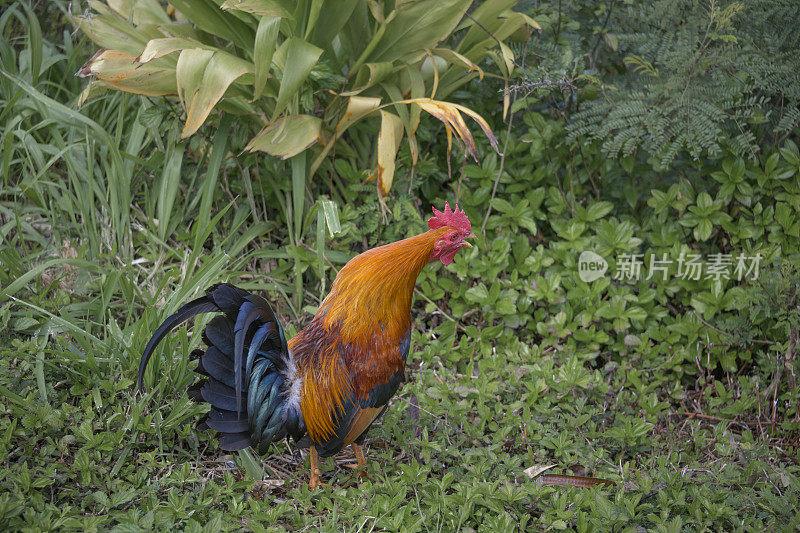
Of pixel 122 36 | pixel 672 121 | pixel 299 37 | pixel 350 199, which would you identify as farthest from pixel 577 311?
pixel 122 36

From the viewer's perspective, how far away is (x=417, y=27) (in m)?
3.34

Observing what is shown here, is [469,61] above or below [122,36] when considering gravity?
below

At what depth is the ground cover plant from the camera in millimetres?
2285

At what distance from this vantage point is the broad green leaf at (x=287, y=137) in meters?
3.05

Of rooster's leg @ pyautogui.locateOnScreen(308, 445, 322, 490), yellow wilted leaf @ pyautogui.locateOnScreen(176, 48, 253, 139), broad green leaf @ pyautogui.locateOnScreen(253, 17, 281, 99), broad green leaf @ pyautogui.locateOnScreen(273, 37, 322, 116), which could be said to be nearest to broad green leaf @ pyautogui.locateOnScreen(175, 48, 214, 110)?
yellow wilted leaf @ pyautogui.locateOnScreen(176, 48, 253, 139)

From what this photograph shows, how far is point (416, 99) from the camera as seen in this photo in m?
3.18

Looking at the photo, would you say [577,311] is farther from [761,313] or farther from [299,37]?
[299,37]

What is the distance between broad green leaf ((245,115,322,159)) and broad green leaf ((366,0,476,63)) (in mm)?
579

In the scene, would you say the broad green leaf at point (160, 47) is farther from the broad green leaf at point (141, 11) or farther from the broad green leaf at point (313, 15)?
the broad green leaf at point (141, 11)

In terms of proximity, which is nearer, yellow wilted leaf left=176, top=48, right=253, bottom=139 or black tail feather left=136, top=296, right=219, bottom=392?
black tail feather left=136, top=296, right=219, bottom=392

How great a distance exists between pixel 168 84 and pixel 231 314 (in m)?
1.58

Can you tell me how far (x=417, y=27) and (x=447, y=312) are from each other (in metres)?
1.52

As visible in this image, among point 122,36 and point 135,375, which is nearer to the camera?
point 135,375

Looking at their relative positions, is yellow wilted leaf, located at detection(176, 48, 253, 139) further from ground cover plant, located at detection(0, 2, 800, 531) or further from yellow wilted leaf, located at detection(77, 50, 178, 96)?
ground cover plant, located at detection(0, 2, 800, 531)
